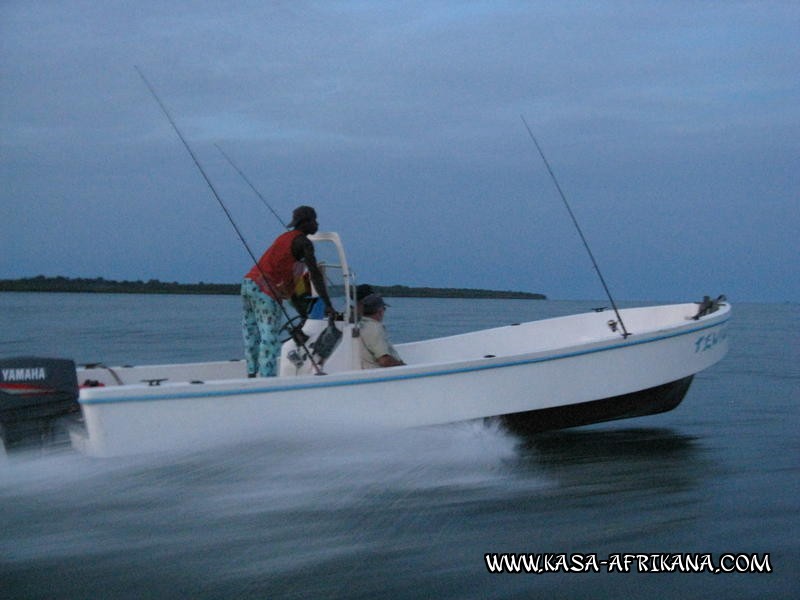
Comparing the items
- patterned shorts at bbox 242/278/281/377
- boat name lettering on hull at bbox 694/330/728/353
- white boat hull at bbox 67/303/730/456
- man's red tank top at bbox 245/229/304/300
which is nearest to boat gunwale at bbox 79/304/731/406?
white boat hull at bbox 67/303/730/456

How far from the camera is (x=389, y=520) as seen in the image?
5.20 m

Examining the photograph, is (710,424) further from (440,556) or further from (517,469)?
(440,556)

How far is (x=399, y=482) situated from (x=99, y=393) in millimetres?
2001

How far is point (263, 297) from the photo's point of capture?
19.9ft

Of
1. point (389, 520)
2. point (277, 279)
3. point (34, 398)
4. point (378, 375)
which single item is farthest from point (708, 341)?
point (34, 398)

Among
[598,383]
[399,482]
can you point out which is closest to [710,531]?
[598,383]

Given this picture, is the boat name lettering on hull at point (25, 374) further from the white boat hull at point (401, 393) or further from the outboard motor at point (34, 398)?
the white boat hull at point (401, 393)

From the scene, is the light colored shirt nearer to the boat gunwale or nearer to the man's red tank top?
the boat gunwale

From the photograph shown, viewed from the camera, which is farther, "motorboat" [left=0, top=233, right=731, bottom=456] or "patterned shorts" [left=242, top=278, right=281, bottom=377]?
"patterned shorts" [left=242, top=278, right=281, bottom=377]

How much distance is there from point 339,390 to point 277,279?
96 cm

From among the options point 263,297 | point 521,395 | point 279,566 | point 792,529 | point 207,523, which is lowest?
point 792,529

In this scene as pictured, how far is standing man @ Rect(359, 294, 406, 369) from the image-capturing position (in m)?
6.29

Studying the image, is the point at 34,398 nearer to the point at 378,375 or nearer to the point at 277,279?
the point at 277,279

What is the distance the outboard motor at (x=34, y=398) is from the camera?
17.0ft
